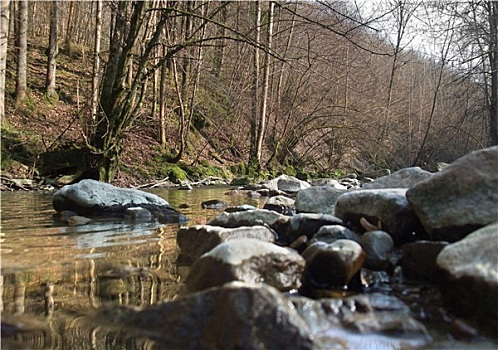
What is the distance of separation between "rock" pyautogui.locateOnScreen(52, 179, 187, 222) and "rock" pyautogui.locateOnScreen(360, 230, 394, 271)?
2.72m

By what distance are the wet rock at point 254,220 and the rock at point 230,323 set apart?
1.93 m

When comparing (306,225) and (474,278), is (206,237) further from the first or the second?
(474,278)

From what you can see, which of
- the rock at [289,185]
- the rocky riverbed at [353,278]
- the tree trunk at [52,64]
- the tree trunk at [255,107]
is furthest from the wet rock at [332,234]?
the tree trunk at [52,64]

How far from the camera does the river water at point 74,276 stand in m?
1.79

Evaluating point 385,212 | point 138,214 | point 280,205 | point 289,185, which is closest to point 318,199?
point 280,205

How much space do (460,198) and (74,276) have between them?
7.54 feet

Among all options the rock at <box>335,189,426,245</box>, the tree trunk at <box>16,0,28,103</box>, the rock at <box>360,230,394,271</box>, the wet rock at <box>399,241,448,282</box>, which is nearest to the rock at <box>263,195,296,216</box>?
the rock at <box>335,189,426,245</box>

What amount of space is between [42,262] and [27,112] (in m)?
11.3

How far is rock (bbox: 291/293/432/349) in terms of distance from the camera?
1703 millimetres

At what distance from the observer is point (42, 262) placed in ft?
9.63

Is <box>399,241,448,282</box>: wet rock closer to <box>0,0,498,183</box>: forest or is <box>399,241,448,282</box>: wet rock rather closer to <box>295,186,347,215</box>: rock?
<box>295,186,347,215</box>: rock

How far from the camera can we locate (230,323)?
1.62 m

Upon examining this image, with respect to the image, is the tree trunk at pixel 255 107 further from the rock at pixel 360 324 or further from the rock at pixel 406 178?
the rock at pixel 360 324

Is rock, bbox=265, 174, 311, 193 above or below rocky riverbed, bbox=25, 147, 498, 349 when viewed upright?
below
